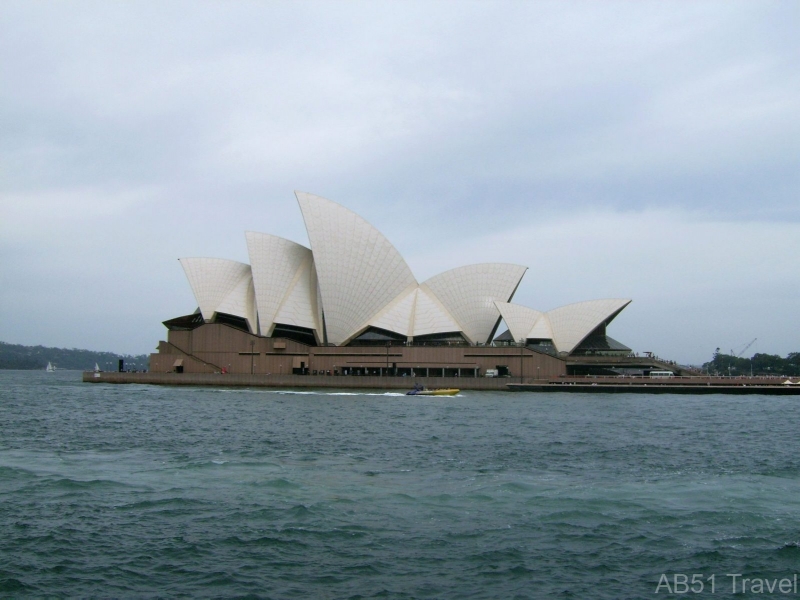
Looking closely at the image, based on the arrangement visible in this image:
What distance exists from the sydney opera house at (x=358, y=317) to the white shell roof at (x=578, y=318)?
0.25ft

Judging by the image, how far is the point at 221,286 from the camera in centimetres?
5862

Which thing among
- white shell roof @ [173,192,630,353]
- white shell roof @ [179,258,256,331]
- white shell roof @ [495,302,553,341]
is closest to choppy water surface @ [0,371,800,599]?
white shell roof @ [173,192,630,353]

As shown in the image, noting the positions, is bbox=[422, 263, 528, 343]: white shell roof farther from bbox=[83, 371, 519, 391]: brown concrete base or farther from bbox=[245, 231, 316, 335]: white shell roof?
bbox=[245, 231, 316, 335]: white shell roof

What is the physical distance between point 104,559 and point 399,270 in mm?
47058

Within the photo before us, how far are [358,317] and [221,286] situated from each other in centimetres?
1157

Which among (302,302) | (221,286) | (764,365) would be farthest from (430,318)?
(764,365)

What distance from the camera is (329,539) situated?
11.3 m

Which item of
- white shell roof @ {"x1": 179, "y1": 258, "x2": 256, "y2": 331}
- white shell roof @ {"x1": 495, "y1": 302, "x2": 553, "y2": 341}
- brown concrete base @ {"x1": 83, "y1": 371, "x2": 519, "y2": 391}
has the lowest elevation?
brown concrete base @ {"x1": 83, "y1": 371, "x2": 519, "y2": 391}

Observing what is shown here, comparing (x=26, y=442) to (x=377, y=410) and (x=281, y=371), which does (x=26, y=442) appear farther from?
(x=281, y=371)

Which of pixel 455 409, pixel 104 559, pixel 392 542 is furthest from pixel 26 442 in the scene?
pixel 455 409

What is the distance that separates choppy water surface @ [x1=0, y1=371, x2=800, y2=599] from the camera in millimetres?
9750

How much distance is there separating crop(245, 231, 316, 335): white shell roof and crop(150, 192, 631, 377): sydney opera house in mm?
79

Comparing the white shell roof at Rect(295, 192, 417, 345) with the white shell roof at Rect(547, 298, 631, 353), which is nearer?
the white shell roof at Rect(295, 192, 417, 345)

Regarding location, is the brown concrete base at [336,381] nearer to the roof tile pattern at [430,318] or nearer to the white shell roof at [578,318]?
the roof tile pattern at [430,318]
